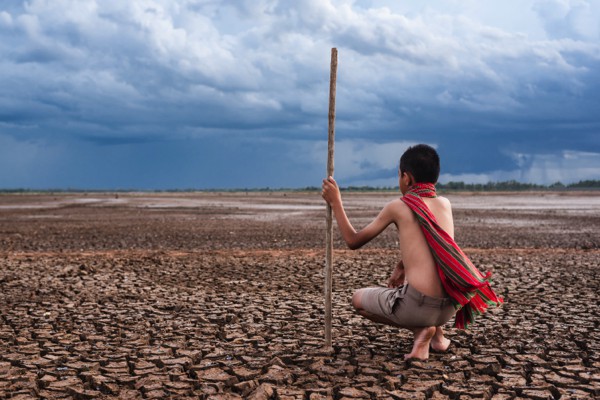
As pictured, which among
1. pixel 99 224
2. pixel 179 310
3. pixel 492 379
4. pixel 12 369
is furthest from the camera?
pixel 99 224

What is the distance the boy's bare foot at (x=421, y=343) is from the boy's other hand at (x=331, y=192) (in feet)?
3.99

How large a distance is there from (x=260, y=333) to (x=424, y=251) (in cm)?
214

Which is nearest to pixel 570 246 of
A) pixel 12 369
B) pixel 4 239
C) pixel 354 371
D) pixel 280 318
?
pixel 280 318

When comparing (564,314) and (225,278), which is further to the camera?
(225,278)

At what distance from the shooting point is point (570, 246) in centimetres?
1395

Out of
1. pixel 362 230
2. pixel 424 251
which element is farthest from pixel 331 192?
pixel 424 251

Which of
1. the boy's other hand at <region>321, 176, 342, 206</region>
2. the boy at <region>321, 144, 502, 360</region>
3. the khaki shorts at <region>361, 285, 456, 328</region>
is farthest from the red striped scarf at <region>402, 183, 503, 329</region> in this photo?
the boy's other hand at <region>321, 176, 342, 206</region>

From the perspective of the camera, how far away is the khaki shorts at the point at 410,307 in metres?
4.30

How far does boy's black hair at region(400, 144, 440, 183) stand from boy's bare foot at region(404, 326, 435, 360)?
1202 mm

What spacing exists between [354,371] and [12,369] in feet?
9.02

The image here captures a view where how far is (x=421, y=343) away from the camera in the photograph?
4602mm

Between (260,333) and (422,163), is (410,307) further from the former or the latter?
(260,333)

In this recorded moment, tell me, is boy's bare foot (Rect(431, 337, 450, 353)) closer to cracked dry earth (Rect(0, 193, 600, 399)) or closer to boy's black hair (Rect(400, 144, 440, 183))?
cracked dry earth (Rect(0, 193, 600, 399))

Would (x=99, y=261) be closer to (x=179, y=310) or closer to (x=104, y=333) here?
(x=179, y=310)
